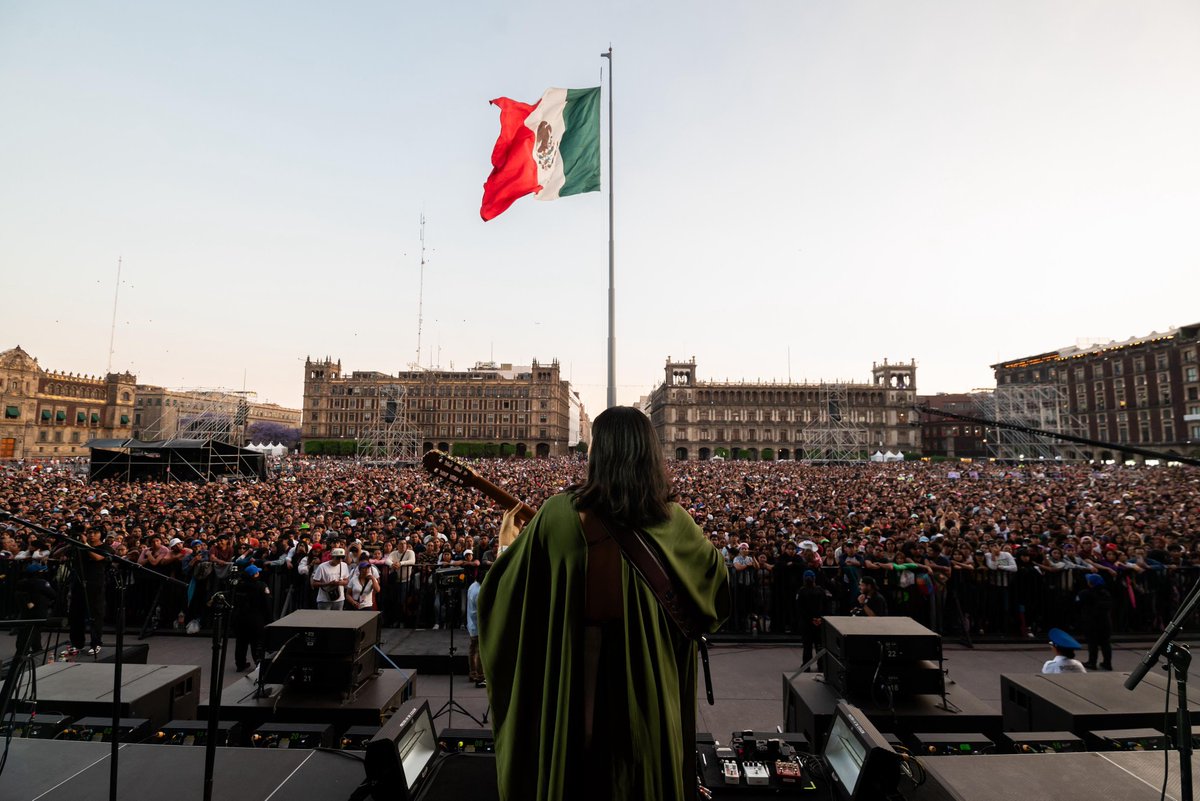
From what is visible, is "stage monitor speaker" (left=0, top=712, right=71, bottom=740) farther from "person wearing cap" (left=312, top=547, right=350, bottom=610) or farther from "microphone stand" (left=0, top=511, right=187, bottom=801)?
"person wearing cap" (left=312, top=547, right=350, bottom=610)

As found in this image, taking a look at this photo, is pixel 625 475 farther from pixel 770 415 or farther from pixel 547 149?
pixel 770 415

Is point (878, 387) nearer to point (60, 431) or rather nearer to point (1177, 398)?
point (1177, 398)

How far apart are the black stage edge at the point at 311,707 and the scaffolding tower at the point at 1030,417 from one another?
79.8 metres

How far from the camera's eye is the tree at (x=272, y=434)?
413 feet

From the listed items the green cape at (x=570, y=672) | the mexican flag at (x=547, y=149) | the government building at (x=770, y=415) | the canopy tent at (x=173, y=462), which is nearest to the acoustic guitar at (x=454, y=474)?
the green cape at (x=570, y=672)

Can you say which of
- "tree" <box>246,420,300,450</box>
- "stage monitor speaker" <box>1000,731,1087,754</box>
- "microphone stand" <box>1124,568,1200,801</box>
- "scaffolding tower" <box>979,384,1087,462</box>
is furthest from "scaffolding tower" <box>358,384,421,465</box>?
"scaffolding tower" <box>979,384,1087,462</box>

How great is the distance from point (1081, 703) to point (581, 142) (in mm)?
9132

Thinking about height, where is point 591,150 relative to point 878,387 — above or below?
below

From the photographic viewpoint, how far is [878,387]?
97.9 metres

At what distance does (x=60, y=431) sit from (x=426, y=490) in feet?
316

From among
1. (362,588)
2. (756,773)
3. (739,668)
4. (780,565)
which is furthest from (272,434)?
(756,773)

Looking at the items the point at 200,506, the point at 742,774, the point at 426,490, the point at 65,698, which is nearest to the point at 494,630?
the point at 742,774

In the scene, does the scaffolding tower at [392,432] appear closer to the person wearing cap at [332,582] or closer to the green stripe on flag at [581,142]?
the person wearing cap at [332,582]

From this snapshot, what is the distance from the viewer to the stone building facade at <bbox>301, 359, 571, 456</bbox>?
96.7m
